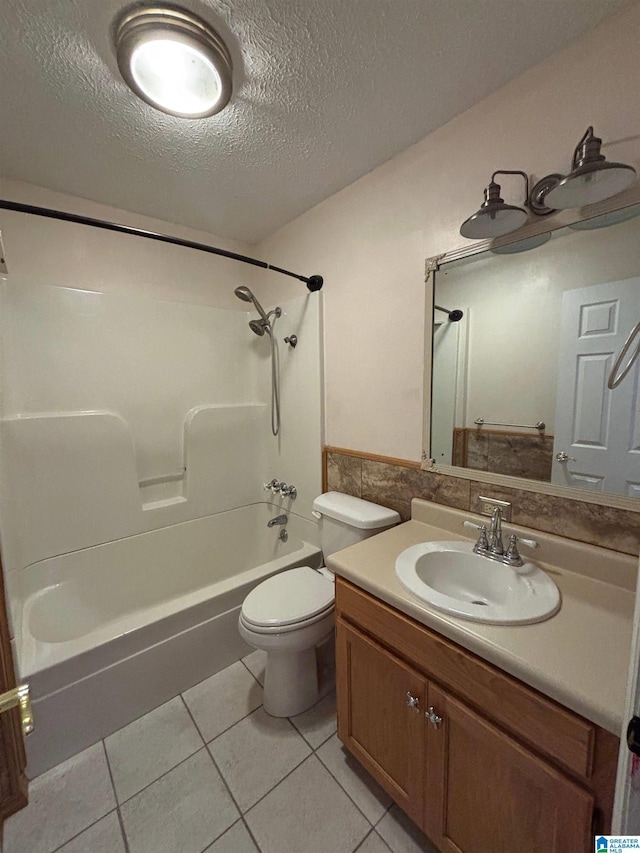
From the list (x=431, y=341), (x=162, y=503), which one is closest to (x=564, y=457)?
(x=431, y=341)

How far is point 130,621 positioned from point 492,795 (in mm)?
1382

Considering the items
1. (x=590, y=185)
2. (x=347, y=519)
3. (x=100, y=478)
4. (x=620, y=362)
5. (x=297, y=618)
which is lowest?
(x=297, y=618)

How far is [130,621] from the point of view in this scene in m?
1.40

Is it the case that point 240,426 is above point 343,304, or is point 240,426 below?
below

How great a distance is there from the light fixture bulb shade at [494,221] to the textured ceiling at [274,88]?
1.45 feet

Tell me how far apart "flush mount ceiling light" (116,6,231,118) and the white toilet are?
1.64m

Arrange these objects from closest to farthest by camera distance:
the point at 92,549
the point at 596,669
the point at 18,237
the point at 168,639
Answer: the point at 596,669 < the point at 168,639 < the point at 18,237 < the point at 92,549

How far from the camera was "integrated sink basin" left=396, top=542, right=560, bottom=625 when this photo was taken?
32.4 inches

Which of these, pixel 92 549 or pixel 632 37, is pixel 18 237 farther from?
pixel 632 37

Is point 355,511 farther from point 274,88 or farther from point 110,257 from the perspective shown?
point 110,257

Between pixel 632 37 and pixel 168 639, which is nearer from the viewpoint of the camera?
pixel 632 37

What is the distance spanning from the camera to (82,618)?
67.6 inches

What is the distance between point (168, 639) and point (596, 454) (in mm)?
1817

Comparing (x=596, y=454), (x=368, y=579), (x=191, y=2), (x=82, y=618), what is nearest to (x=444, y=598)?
(x=368, y=579)
